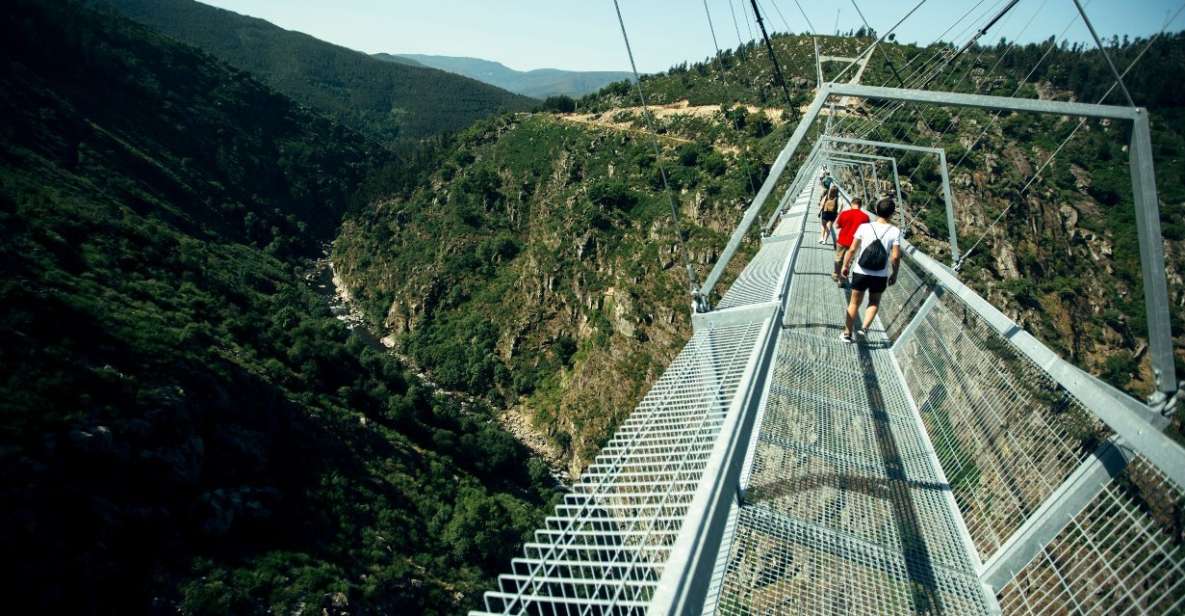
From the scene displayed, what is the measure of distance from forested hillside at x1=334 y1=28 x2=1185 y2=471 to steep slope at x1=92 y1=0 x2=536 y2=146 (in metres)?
93.5

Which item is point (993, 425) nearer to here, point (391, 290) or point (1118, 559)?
point (1118, 559)

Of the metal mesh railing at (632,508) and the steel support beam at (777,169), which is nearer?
the metal mesh railing at (632,508)

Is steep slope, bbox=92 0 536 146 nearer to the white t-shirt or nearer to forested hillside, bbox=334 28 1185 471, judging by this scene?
forested hillside, bbox=334 28 1185 471

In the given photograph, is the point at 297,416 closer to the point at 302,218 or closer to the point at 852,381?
the point at 852,381

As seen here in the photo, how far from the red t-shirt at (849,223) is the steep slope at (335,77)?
15047 centimetres

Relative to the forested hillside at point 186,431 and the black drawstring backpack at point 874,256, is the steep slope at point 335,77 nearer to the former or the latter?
the forested hillside at point 186,431

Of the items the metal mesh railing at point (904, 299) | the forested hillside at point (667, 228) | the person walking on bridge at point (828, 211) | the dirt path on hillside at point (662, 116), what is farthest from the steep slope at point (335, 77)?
the metal mesh railing at point (904, 299)

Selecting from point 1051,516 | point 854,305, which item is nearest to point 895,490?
point 1051,516

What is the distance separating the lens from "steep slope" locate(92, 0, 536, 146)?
490 ft

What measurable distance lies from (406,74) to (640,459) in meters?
215

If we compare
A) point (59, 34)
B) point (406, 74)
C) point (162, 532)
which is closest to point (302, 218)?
point (59, 34)

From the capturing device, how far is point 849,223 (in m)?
7.11

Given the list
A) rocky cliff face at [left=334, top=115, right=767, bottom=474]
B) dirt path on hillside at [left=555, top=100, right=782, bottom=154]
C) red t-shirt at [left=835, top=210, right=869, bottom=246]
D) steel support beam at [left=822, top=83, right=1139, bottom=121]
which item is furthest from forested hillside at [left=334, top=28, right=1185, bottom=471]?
steel support beam at [left=822, top=83, right=1139, bottom=121]

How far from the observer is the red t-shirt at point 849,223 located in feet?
23.0
